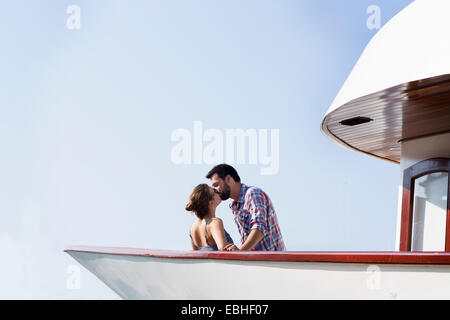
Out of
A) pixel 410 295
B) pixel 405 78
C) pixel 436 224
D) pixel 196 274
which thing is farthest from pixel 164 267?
pixel 436 224

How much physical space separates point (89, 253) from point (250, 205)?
6.85 feet

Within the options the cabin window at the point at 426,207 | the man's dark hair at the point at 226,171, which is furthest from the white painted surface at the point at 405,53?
the cabin window at the point at 426,207

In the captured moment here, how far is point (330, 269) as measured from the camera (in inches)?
213

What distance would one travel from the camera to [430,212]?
8016 millimetres

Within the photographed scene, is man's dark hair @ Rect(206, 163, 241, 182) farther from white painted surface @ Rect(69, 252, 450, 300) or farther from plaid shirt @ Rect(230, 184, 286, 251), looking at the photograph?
white painted surface @ Rect(69, 252, 450, 300)

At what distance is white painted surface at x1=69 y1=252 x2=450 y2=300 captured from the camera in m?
5.12

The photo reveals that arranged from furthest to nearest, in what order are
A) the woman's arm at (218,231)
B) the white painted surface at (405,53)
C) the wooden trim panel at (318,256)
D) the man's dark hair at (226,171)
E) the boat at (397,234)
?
the man's dark hair at (226,171) < the woman's arm at (218,231) < the white painted surface at (405,53) < the boat at (397,234) < the wooden trim panel at (318,256)

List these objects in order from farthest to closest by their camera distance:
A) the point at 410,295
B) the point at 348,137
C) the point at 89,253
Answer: the point at 348,137 → the point at 89,253 → the point at 410,295

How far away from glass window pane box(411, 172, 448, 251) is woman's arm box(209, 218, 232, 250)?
2.86 meters

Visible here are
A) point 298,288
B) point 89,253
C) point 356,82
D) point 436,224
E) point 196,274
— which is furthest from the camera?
point 436,224

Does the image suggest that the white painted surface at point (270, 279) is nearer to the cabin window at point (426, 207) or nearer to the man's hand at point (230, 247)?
the man's hand at point (230, 247)

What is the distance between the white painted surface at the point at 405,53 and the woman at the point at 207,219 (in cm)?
160

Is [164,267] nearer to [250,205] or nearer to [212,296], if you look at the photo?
[212,296]

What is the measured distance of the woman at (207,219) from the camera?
20.4 feet
